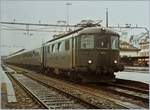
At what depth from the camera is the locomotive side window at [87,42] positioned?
54.3 ft

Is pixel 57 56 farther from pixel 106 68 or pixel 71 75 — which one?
pixel 106 68

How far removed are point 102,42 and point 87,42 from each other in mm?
712

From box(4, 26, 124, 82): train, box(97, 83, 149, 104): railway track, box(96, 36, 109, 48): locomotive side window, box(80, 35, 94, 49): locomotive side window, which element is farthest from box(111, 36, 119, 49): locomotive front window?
box(97, 83, 149, 104): railway track

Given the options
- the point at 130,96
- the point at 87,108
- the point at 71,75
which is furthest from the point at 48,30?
the point at 87,108

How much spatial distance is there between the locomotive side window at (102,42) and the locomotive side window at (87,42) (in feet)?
0.93

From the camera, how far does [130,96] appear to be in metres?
12.0

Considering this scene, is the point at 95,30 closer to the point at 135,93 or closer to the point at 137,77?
the point at 135,93

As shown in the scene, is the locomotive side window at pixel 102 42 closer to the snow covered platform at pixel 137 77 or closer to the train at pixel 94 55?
the train at pixel 94 55

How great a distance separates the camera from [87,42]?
16688 mm

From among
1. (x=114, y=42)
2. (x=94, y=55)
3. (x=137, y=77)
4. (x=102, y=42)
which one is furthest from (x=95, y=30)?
(x=137, y=77)

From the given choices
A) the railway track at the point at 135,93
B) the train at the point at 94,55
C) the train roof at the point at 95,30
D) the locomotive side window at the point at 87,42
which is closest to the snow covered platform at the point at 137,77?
the train at the point at 94,55

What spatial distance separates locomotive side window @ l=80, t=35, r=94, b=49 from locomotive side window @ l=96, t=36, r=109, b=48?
28 centimetres

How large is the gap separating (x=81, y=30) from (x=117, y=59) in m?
2.22

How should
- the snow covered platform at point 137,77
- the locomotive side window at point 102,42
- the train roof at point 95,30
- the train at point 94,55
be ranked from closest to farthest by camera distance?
A: the train at point 94,55
the locomotive side window at point 102,42
the train roof at point 95,30
the snow covered platform at point 137,77
